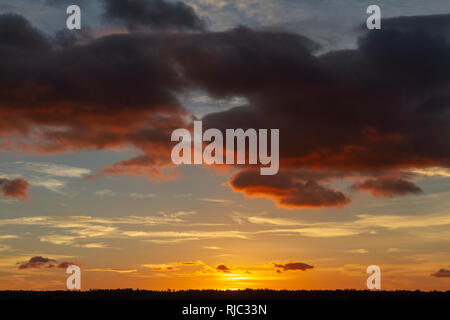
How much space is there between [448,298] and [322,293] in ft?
74.3

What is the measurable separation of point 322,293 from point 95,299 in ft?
139

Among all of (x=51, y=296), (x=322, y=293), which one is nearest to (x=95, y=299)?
(x=51, y=296)
